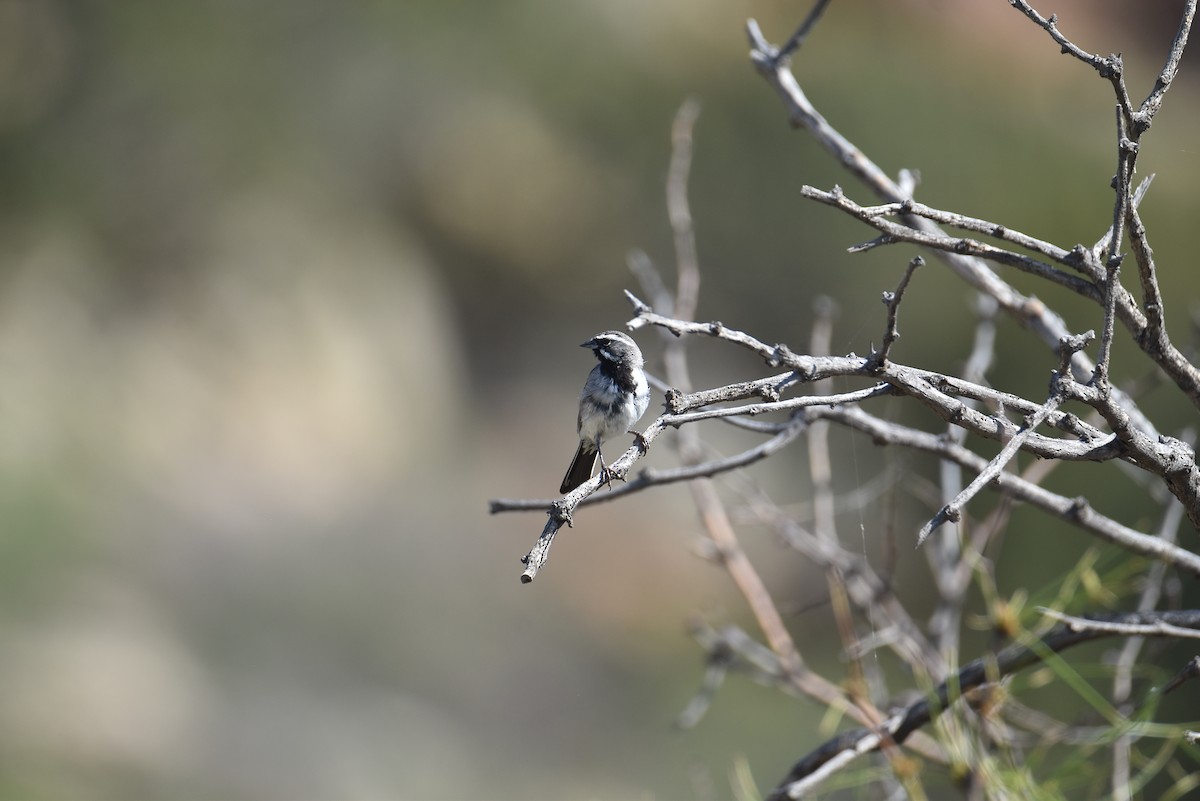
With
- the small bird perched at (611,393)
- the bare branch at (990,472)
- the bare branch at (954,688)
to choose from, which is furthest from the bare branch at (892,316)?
the small bird perched at (611,393)

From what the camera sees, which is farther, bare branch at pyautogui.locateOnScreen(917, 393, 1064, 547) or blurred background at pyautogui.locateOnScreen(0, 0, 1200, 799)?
blurred background at pyautogui.locateOnScreen(0, 0, 1200, 799)

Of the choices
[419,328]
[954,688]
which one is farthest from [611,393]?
[419,328]

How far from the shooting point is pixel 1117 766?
2.88 meters

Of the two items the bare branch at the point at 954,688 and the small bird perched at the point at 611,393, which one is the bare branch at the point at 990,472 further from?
the small bird perched at the point at 611,393

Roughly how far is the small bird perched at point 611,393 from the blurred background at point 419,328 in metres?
4.12

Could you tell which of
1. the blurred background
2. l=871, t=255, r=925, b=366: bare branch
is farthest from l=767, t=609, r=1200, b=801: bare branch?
the blurred background

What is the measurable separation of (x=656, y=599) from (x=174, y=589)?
12.5ft

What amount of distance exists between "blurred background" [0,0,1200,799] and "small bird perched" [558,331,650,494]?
4116mm

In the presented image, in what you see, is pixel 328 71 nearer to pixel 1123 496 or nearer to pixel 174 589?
pixel 174 589

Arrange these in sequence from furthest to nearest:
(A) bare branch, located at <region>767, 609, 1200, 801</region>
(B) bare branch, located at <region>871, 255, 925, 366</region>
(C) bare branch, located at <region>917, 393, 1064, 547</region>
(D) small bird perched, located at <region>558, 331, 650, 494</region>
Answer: (D) small bird perched, located at <region>558, 331, 650, 494</region>
(A) bare branch, located at <region>767, 609, 1200, 801</region>
(B) bare branch, located at <region>871, 255, 925, 366</region>
(C) bare branch, located at <region>917, 393, 1064, 547</region>

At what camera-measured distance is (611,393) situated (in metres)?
3.38

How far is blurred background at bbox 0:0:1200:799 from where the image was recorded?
7324 mm

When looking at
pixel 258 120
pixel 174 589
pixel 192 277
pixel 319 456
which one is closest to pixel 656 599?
pixel 319 456

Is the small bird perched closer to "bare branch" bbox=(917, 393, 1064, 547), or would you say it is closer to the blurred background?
"bare branch" bbox=(917, 393, 1064, 547)
